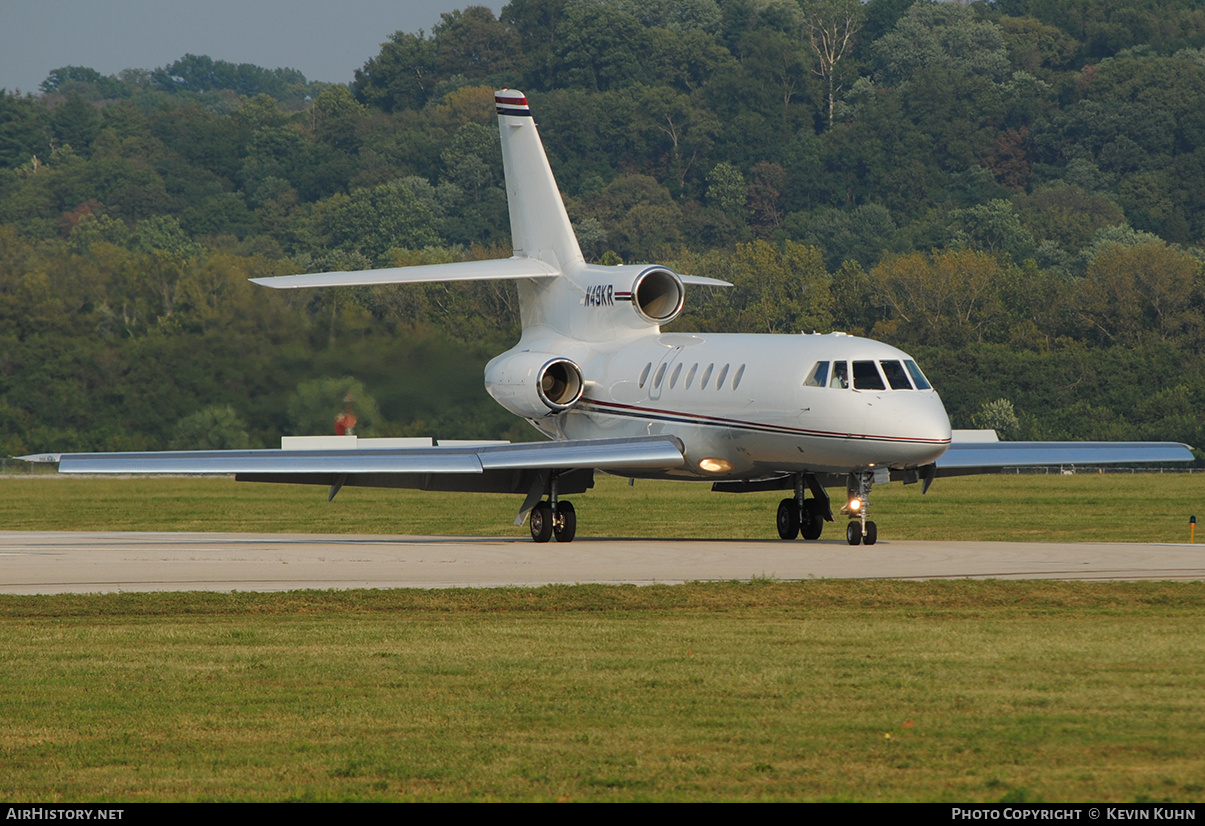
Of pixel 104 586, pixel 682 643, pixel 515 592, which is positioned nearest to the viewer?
pixel 682 643

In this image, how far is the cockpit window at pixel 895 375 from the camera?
1056 inches

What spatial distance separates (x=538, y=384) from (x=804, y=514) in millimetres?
5672

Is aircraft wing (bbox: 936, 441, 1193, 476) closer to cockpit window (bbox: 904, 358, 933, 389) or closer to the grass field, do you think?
cockpit window (bbox: 904, 358, 933, 389)

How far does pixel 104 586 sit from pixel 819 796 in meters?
13.4

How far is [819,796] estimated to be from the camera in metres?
9.09

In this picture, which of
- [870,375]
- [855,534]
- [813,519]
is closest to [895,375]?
[870,375]

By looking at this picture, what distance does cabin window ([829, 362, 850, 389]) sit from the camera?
2689cm

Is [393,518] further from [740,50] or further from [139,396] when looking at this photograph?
[740,50]

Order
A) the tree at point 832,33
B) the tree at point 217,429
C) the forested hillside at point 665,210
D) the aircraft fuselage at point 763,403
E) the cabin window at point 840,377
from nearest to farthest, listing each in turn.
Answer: the aircraft fuselage at point 763,403
the cabin window at point 840,377
the tree at point 217,429
the forested hillside at point 665,210
the tree at point 832,33


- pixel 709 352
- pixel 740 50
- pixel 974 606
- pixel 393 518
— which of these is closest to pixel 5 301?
pixel 393 518

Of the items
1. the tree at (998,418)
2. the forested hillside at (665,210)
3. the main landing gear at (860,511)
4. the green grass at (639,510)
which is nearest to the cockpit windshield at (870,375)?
the main landing gear at (860,511)

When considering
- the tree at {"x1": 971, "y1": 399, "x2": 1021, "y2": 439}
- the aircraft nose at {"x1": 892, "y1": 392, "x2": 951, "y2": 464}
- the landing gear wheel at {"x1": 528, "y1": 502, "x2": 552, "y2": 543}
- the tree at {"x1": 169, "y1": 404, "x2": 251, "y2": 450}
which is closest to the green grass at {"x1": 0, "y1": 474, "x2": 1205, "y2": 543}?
the tree at {"x1": 169, "y1": 404, "x2": 251, "y2": 450}

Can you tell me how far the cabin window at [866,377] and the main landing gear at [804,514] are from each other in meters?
3.31

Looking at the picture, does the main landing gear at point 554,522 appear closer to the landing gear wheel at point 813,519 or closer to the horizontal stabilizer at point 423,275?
the landing gear wheel at point 813,519
